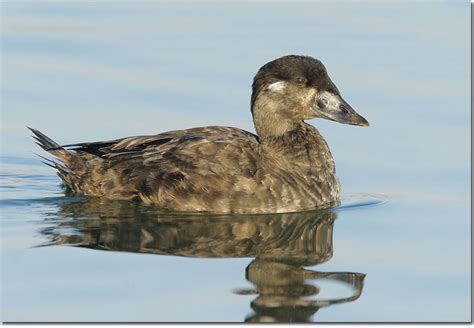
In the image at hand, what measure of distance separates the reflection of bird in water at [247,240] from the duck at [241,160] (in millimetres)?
145

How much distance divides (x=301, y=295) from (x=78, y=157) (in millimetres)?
3148

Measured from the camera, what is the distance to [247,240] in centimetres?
874

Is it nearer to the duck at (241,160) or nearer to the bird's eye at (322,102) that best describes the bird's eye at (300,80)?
the duck at (241,160)

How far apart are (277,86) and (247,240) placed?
5.62 ft

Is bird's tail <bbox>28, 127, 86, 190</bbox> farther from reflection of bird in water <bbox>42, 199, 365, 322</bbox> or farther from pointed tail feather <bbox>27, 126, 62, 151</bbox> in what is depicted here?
reflection of bird in water <bbox>42, 199, 365, 322</bbox>

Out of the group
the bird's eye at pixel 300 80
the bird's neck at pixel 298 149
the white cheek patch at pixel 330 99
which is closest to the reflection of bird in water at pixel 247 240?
the bird's neck at pixel 298 149

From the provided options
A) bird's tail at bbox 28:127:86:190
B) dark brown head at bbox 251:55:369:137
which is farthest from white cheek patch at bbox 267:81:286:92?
bird's tail at bbox 28:127:86:190

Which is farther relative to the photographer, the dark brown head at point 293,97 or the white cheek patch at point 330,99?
the white cheek patch at point 330,99

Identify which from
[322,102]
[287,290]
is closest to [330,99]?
[322,102]

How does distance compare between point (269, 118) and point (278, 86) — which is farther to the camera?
point (269, 118)

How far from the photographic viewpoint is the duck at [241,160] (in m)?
9.47

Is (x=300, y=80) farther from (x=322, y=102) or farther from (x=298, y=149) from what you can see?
(x=298, y=149)

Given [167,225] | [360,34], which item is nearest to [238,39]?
[360,34]

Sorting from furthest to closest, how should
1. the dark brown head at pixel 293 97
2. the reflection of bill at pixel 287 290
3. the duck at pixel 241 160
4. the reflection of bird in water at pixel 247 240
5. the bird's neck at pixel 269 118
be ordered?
the bird's neck at pixel 269 118, the dark brown head at pixel 293 97, the duck at pixel 241 160, the reflection of bird in water at pixel 247 240, the reflection of bill at pixel 287 290
